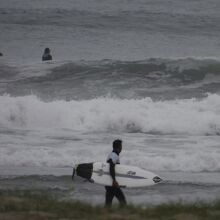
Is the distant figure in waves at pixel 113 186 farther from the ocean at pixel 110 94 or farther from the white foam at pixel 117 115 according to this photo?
the white foam at pixel 117 115

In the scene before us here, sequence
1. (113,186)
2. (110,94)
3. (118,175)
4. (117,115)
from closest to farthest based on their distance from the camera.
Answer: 1. (113,186)
2. (118,175)
3. (117,115)
4. (110,94)

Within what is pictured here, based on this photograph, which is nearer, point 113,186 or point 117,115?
point 113,186

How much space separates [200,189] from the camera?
42.2 ft

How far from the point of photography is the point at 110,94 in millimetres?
24266

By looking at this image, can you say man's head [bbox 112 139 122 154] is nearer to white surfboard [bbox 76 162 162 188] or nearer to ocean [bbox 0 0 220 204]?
white surfboard [bbox 76 162 162 188]

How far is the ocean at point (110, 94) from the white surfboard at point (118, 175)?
0.32 m

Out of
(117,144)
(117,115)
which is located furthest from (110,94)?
(117,144)

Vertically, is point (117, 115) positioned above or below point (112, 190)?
above

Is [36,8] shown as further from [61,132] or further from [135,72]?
[61,132]

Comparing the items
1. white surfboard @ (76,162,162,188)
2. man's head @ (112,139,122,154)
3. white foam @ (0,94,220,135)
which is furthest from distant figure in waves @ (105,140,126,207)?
white foam @ (0,94,220,135)

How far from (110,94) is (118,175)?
41.6ft

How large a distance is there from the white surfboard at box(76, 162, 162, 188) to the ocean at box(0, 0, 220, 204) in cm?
32

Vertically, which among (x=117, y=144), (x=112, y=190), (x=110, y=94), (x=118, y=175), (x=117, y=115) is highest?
(x=110, y=94)

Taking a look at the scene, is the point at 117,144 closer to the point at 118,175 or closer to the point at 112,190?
the point at 112,190
